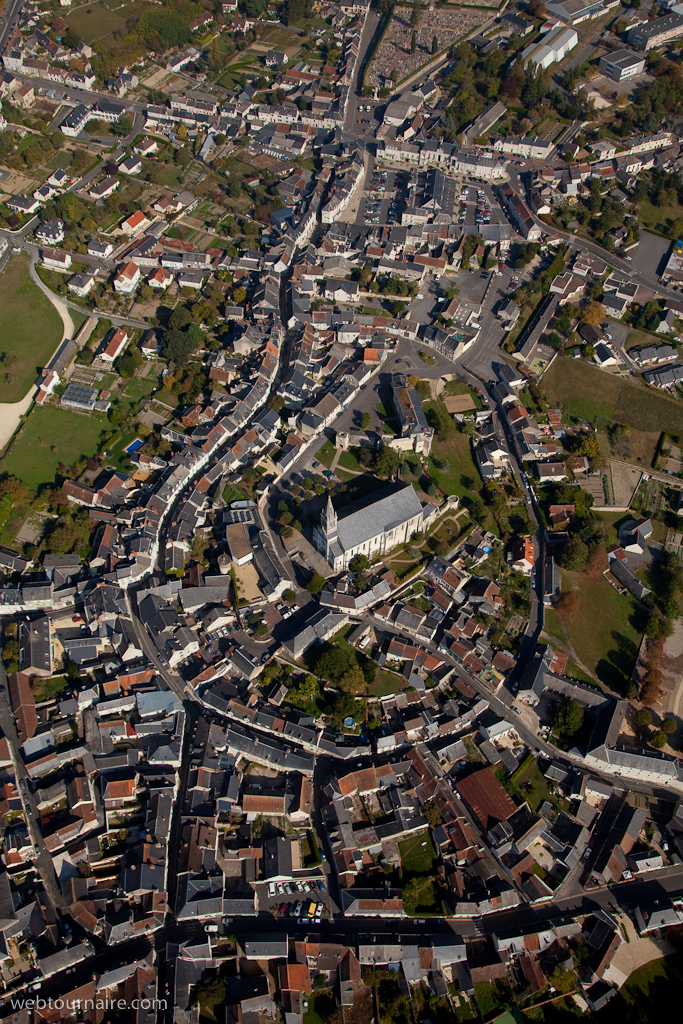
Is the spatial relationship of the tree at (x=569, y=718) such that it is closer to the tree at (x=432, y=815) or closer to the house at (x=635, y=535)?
the tree at (x=432, y=815)

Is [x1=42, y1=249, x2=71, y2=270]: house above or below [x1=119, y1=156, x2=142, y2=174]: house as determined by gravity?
below

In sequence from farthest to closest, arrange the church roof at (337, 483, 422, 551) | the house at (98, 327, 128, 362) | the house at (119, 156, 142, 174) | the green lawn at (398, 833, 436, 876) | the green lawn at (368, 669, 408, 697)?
the house at (119, 156, 142, 174)
the house at (98, 327, 128, 362)
the church roof at (337, 483, 422, 551)
the green lawn at (368, 669, 408, 697)
the green lawn at (398, 833, 436, 876)

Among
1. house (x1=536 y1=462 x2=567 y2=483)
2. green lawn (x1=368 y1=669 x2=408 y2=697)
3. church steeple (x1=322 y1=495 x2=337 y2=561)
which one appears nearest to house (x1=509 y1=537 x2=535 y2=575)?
house (x1=536 y1=462 x2=567 y2=483)

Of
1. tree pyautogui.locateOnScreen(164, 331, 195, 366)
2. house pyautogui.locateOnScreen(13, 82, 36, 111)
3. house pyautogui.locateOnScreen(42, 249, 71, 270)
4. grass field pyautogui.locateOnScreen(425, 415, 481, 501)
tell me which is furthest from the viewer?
house pyautogui.locateOnScreen(13, 82, 36, 111)

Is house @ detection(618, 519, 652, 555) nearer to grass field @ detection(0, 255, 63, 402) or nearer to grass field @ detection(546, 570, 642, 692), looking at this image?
grass field @ detection(546, 570, 642, 692)

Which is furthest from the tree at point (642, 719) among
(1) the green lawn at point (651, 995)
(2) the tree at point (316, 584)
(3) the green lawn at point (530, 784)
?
(2) the tree at point (316, 584)

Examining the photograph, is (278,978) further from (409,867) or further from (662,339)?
(662,339)
